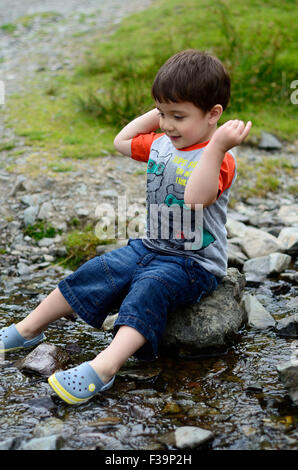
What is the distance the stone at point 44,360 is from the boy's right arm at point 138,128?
1.29 m

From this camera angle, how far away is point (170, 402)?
2600 millimetres

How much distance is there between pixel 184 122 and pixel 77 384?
4.74 feet

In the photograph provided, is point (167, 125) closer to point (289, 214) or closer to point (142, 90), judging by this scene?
point (289, 214)

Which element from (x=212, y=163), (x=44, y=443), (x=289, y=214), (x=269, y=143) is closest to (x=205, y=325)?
(x=212, y=163)

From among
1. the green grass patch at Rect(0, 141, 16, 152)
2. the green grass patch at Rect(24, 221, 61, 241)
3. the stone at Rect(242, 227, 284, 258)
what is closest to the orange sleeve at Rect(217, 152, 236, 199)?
the stone at Rect(242, 227, 284, 258)

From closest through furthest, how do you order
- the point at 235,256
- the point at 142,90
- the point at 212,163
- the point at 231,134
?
Answer: the point at 231,134
the point at 212,163
the point at 235,256
the point at 142,90

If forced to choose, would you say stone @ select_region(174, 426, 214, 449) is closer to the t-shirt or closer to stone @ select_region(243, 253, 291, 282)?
the t-shirt

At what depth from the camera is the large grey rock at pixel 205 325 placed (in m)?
3.11

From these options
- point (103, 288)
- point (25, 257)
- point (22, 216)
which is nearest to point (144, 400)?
point (103, 288)

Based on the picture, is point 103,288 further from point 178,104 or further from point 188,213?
point 178,104

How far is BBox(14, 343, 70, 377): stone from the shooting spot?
2881mm

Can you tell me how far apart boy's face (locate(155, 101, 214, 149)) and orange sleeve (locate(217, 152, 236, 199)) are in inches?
7.6

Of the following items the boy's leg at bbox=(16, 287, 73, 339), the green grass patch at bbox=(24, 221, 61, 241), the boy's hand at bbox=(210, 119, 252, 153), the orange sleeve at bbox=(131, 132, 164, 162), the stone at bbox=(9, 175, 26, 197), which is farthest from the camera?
the stone at bbox=(9, 175, 26, 197)

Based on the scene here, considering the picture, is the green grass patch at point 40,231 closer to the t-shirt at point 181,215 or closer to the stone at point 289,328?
the t-shirt at point 181,215
